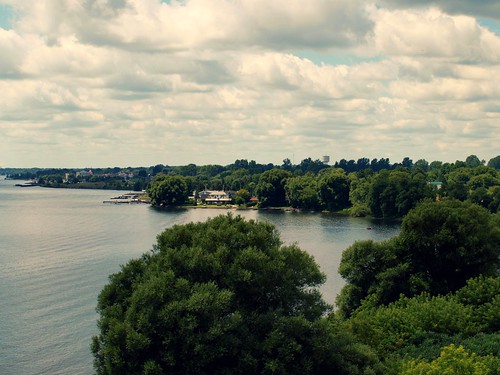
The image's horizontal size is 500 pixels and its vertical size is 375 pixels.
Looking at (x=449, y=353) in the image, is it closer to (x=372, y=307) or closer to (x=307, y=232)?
(x=372, y=307)

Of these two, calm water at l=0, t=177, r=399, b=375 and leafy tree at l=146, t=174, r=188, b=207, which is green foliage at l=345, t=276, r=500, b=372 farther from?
leafy tree at l=146, t=174, r=188, b=207

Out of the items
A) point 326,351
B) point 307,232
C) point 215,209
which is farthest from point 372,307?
point 215,209

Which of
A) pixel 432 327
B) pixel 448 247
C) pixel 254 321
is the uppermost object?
pixel 448 247

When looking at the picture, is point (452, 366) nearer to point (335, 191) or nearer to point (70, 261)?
point (70, 261)

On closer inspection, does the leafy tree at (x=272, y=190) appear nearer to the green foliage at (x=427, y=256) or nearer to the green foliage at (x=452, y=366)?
the green foliage at (x=427, y=256)

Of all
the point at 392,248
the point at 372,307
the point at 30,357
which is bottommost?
the point at 30,357

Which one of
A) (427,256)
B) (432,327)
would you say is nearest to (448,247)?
(427,256)

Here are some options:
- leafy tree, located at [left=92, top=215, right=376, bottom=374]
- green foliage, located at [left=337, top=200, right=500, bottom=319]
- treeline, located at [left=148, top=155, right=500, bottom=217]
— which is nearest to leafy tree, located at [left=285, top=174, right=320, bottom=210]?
treeline, located at [left=148, top=155, right=500, bottom=217]
